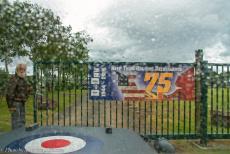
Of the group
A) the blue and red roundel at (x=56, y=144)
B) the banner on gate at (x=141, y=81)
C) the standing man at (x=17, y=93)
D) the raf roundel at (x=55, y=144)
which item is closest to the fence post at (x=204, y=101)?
the banner on gate at (x=141, y=81)

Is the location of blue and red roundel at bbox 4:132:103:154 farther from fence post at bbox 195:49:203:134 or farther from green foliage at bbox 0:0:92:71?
green foliage at bbox 0:0:92:71

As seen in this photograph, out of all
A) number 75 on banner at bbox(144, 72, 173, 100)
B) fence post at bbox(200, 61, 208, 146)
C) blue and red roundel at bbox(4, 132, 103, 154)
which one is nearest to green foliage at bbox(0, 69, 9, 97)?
number 75 on banner at bbox(144, 72, 173, 100)

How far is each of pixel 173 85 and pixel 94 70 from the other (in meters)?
2.03

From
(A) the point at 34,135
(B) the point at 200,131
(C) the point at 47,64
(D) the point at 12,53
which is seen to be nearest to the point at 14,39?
(D) the point at 12,53

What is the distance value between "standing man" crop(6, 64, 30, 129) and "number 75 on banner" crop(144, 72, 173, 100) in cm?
292

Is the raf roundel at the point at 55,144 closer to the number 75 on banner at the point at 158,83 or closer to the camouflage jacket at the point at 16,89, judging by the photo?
the camouflage jacket at the point at 16,89

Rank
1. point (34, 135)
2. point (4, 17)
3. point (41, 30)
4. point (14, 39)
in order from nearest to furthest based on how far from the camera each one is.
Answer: point (34, 135), point (4, 17), point (14, 39), point (41, 30)

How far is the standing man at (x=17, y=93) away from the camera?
776 cm

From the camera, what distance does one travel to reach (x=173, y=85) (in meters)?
8.81

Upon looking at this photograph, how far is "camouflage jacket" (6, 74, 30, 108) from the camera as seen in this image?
777 cm

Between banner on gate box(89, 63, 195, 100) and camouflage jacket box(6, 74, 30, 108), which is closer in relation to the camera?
camouflage jacket box(6, 74, 30, 108)

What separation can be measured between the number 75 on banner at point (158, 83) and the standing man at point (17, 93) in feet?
9.58

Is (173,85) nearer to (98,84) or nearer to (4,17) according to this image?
(98,84)

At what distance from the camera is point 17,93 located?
25.7ft
